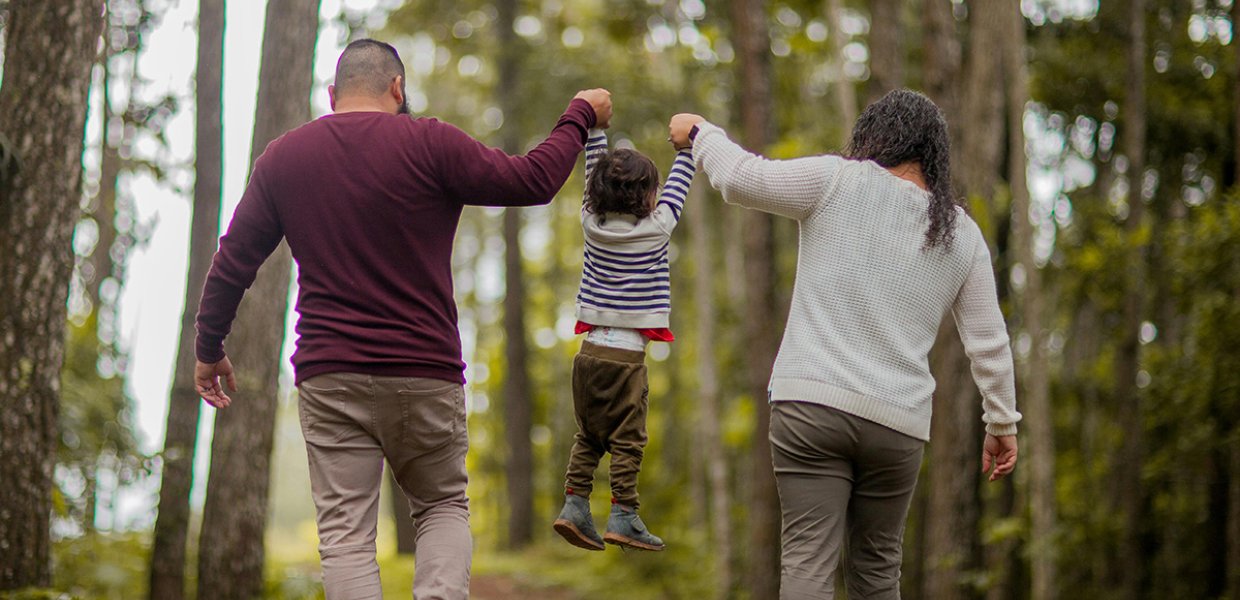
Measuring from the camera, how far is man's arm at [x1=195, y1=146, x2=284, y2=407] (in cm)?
390

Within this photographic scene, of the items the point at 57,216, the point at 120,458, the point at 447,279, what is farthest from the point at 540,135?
the point at 447,279

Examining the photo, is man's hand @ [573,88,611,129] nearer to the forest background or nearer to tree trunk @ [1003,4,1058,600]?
the forest background

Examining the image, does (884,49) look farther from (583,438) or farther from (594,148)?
(583,438)

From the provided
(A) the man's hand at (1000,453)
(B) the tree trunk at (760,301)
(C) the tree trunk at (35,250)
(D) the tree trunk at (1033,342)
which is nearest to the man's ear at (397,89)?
(A) the man's hand at (1000,453)

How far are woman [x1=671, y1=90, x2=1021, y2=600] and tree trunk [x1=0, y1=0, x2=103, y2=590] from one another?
160 inches

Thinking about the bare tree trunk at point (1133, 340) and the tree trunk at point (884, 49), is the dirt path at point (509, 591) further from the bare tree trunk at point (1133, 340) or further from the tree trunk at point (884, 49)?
the tree trunk at point (884, 49)

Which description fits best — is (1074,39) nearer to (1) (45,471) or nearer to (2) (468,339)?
(1) (45,471)

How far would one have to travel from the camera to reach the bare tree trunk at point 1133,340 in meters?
12.3

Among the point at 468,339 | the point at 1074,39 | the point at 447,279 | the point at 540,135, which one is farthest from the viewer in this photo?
the point at 468,339

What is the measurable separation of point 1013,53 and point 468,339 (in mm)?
22723

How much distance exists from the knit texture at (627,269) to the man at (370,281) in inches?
12.9

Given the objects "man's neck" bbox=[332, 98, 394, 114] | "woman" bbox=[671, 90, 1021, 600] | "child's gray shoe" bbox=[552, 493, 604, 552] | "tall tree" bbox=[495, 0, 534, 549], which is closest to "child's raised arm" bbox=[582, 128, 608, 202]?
"woman" bbox=[671, 90, 1021, 600]

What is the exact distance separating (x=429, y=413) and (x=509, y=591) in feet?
46.4

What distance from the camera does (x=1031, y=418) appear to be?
11922 mm
